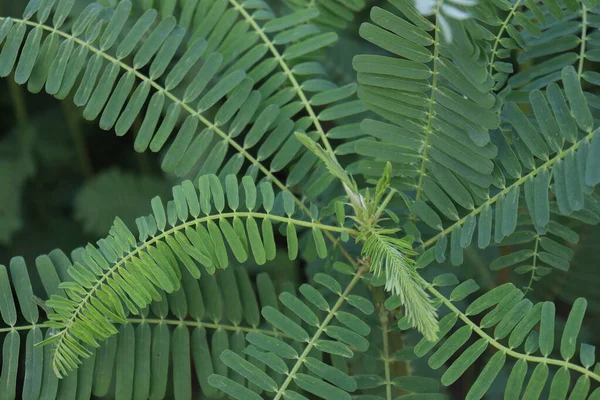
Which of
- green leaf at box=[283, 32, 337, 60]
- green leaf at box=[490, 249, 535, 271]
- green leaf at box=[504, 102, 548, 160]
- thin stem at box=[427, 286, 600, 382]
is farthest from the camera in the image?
green leaf at box=[283, 32, 337, 60]

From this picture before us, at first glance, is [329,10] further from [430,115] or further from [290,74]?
[430,115]

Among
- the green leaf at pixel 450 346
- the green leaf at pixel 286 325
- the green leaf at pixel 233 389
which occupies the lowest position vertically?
the green leaf at pixel 233 389

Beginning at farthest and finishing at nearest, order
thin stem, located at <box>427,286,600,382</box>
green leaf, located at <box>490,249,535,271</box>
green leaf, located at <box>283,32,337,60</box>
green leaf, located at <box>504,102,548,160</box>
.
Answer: green leaf, located at <box>283,32,337,60</box> < green leaf, located at <box>490,249,535,271</box> < green leaf, located at <box>504,102,548,160</box> < thin stem, located at <box>427,286,600,382</box>

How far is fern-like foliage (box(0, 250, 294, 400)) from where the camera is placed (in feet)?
2.80

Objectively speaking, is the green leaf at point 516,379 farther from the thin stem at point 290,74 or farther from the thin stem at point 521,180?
the thin stem at point 290,74

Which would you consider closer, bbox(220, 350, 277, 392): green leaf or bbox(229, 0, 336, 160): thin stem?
bbox(220, 350, 277, 392): green leaf

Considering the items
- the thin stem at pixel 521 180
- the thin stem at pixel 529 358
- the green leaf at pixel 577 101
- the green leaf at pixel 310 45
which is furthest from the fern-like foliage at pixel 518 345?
the green leaf at pixel 310 45

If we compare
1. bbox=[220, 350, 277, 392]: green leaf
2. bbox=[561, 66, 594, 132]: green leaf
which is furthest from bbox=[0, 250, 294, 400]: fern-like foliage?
bbox=[561, 66, 594, 132]: green leaf

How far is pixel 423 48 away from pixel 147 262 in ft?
1.41

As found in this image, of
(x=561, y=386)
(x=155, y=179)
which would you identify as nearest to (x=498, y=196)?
(x=561, y=386)

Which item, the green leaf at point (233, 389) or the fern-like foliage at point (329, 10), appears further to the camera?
the fern-like foliage at point (329, 10)

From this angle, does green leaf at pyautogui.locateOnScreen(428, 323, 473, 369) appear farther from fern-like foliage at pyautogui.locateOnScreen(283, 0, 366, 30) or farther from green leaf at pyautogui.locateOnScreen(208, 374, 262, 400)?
fern-like foliage at pyautogui.locateOnScreen(283, 0, 366, 30)

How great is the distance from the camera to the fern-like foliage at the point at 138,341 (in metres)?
0.85

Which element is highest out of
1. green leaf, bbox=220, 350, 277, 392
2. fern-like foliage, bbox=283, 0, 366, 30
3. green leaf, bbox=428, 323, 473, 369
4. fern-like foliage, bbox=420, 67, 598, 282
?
fern-like foliage, bbox=283, 0, 366, 30
